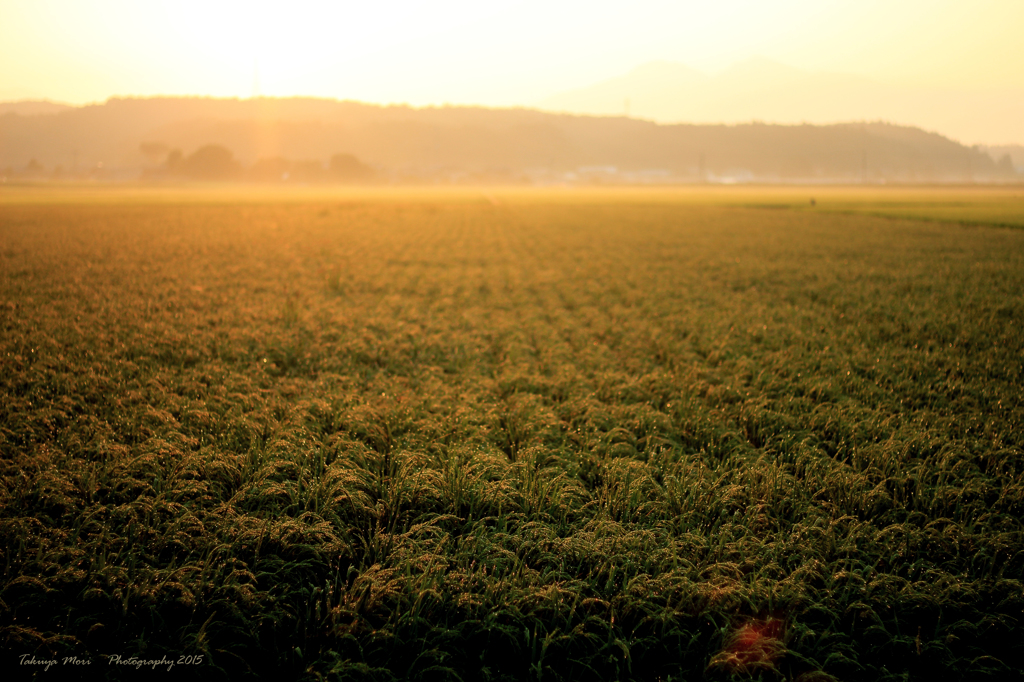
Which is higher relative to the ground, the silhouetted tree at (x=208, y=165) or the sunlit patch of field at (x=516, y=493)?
the silhouetted tree at (x=208, y=165)

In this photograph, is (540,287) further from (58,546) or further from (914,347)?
(58,546)

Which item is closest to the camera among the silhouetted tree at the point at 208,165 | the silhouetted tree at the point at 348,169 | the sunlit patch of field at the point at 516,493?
the sunlit patch of field at the point at 516,493

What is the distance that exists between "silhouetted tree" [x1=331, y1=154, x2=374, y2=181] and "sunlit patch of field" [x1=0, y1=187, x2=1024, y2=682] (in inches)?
6953

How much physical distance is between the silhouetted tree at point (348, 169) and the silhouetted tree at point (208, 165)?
30.5 meters

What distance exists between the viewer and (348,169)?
176m

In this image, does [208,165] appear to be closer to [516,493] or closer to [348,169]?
[348,169]

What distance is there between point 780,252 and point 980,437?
17.3 metres

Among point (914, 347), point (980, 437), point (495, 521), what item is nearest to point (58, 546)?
point (495, 521)

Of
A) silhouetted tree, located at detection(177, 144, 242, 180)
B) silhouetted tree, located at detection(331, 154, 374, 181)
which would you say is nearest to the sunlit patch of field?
silhouetted tree, located at detection(177, 144, 242, 180)

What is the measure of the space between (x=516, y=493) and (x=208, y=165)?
187m

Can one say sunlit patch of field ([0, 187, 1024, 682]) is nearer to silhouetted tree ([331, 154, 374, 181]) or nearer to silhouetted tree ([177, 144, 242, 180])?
silhouetted tree ([177, 144, 242, 180])

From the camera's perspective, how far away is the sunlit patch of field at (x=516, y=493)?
114 inches

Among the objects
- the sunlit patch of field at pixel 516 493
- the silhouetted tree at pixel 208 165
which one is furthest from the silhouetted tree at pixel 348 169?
the sunlit patch of field at pixel 516 493

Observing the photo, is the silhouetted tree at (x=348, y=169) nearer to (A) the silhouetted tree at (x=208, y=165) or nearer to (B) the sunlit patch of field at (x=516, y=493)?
(A) the silhouetted tree at (x=208, y=165)
